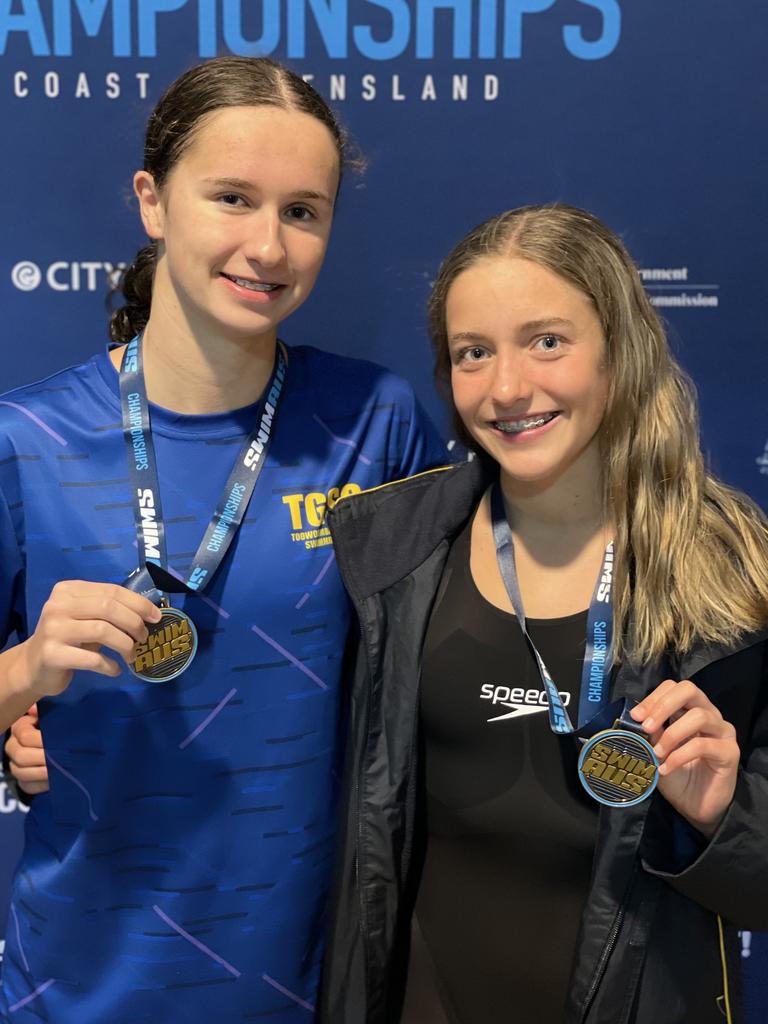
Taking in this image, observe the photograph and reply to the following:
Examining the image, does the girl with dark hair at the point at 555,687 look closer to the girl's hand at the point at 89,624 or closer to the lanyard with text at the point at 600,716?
the lanyard with text at the point at 600,716

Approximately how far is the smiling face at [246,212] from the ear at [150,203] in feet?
0.18

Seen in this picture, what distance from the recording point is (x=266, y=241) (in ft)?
5.44

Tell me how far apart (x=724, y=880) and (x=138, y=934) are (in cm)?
90

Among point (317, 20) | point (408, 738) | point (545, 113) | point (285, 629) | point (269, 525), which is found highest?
point (317, 20)

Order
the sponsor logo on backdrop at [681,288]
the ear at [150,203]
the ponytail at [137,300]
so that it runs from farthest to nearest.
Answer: the sponsor logo on backdrop at [681,288]
the ponytail at [137,300]
the ear at [150,203]

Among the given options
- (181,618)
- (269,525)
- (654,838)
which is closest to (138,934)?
(181,618)

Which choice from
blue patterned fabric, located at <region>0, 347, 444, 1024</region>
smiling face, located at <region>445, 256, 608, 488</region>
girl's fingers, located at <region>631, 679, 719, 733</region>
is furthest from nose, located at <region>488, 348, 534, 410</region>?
girl's fingers, located at <region>631, 679, 719, 733</region>

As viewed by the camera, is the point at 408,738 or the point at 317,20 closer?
the point at 408,738

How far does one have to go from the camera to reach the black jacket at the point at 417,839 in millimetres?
1583

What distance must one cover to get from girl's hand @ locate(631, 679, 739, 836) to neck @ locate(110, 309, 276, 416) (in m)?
0.81

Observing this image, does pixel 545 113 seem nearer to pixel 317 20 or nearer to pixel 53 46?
pixel 317 20

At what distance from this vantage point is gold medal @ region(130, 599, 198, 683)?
162 centimetres

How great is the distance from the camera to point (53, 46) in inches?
93.7

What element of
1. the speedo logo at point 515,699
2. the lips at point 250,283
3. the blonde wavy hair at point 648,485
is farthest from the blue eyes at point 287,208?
the speedo logo at point 515,699
